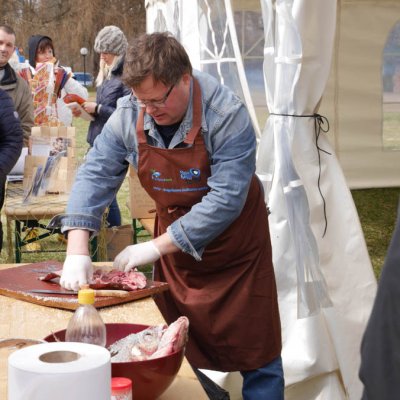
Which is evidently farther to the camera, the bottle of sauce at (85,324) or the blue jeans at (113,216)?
the blue jeans at (113,216)

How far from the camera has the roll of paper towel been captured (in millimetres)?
1413

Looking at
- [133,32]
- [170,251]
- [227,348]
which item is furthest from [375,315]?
[133,32]

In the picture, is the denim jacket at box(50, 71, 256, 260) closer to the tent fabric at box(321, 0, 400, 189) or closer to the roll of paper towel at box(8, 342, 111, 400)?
the roll of paper towel at box(8, 342, 111, 400)

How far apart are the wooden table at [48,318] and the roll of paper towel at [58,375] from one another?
63 centimetres

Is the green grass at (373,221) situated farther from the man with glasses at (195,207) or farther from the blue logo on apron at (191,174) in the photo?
the blue logo on apron at (191,174)

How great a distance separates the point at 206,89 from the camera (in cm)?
297

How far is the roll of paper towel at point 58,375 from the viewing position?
4.64 ft

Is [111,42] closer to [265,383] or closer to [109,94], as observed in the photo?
[109,94]

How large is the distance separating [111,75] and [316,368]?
137 inches

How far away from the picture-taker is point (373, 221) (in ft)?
30.0

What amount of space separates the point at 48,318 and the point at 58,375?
3.90ft

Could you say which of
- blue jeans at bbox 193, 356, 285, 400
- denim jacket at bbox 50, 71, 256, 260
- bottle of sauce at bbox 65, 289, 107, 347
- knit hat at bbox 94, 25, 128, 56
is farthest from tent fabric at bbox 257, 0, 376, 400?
knit hat at bbox 94, 25, 128, 56

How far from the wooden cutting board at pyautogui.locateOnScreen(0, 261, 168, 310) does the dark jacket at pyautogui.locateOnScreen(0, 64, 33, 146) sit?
3334 mm

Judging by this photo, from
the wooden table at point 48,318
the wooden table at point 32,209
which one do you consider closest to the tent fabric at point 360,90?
the wooden table at point 32,209
